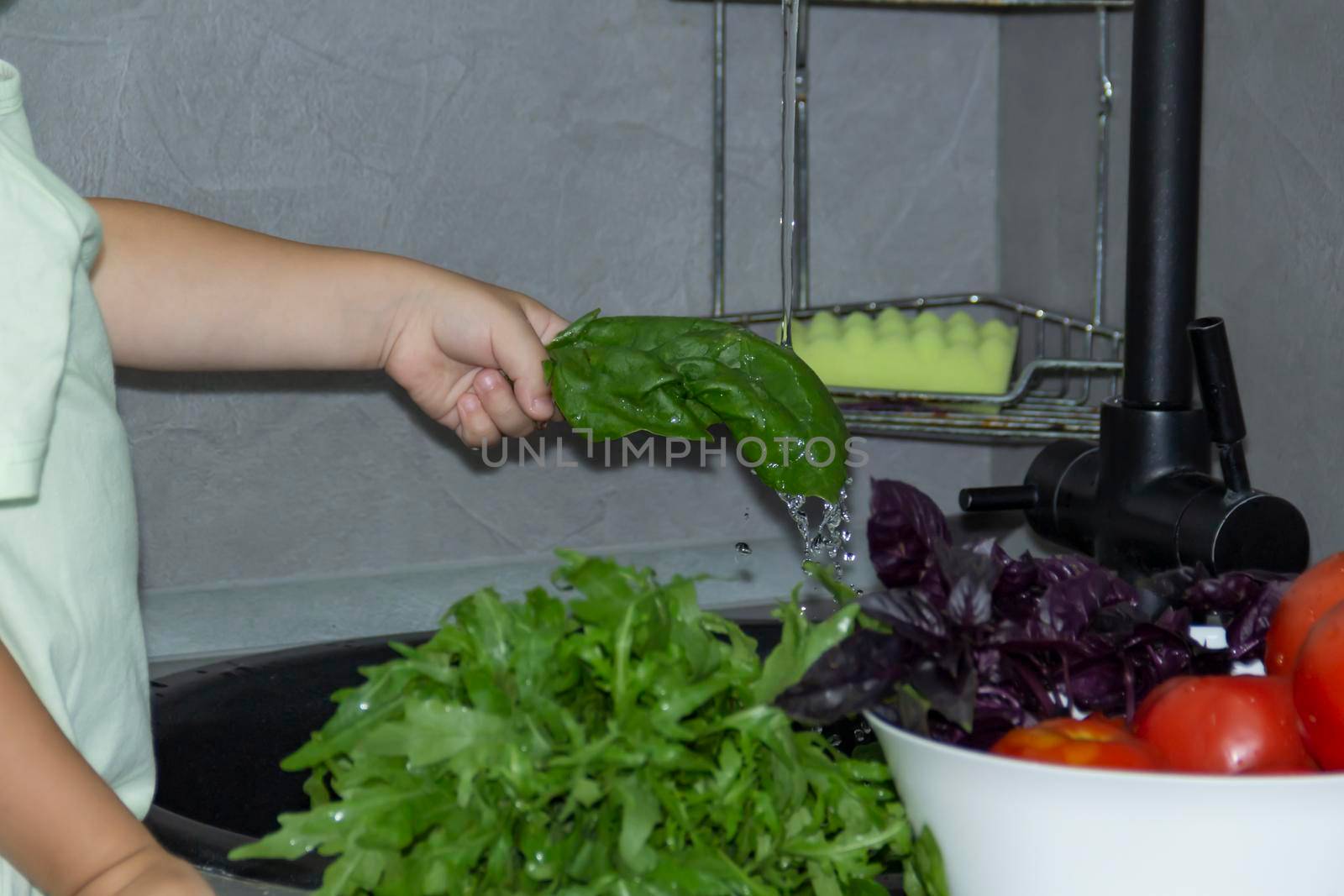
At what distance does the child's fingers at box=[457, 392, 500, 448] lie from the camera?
0.80 m

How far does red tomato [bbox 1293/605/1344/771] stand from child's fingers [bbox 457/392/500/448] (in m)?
0.52

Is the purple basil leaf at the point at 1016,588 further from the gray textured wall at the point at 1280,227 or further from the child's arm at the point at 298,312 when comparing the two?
the gray textured wall at the point at 1280,227

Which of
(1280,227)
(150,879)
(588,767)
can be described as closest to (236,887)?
(150,879)

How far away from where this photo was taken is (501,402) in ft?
2.56

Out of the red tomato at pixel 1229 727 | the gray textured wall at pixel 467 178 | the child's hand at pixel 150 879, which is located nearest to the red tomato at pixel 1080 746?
the red tomato at pixel 1229 727

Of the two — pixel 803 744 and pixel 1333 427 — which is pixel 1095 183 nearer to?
pixel 1333 427

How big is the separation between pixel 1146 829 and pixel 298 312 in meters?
0.55

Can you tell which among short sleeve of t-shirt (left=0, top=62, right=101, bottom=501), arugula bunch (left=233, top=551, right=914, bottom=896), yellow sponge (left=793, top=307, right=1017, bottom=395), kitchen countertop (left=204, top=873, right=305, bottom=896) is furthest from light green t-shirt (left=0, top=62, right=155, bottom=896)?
yellow sponge (left=793, top=307, right=1017, bottom=395)

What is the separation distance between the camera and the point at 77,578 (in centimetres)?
61

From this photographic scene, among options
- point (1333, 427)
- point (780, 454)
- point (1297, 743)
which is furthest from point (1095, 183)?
point (1297, 743)

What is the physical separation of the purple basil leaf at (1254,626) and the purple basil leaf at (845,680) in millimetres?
125

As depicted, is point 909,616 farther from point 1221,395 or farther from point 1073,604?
Result: point 1221,395

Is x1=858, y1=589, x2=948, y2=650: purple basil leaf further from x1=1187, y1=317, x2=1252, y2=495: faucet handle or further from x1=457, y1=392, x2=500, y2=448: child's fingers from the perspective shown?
x1=457, y1=392, x2=500, y2=448: child's fingers

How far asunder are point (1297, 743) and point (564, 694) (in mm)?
182
